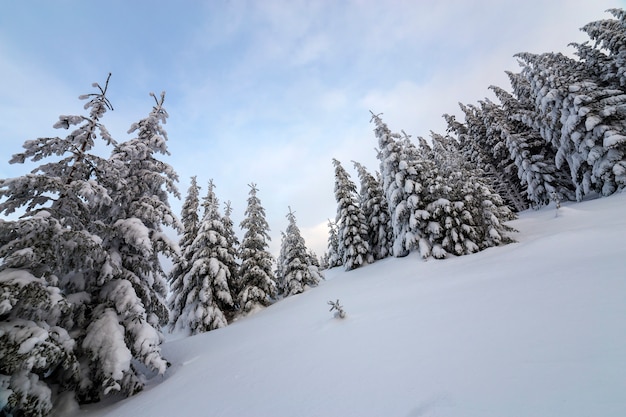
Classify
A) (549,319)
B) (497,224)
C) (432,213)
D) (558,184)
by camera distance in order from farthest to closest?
1. (558,184)
2. (432,213)
3. (497,224)
4. (549,319)

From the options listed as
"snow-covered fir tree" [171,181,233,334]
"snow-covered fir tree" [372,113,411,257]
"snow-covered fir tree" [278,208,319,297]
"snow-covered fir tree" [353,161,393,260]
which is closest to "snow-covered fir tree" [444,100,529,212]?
"snow-covered fir tree" [353,161,393,260]

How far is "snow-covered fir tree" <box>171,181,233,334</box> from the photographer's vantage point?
17.2 meters

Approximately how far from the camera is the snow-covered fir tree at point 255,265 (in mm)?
19344

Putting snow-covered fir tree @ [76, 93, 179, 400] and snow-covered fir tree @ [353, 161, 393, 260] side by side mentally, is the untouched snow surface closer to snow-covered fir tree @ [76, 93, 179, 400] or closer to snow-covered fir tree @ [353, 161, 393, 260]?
snow-covered fir tree @ [76, 93, 179, 400]

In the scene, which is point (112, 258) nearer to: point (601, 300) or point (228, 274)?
point (228, 274)

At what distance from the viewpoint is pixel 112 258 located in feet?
30.2

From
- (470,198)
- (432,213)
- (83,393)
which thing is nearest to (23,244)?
(83,393)

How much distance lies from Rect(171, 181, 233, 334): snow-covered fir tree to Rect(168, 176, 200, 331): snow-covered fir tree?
24cm

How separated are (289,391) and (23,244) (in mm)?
7580

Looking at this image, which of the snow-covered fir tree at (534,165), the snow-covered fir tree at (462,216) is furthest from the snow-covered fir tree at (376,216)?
the snow-covered fir tree at (534,165)

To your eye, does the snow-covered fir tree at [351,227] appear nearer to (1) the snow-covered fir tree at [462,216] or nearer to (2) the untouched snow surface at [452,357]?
(1) the snow-covered fir tree at [462,216]

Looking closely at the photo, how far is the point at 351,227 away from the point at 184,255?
49.0ft

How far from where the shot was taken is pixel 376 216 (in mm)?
27672

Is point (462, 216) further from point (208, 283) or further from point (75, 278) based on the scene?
point (75, 278)
